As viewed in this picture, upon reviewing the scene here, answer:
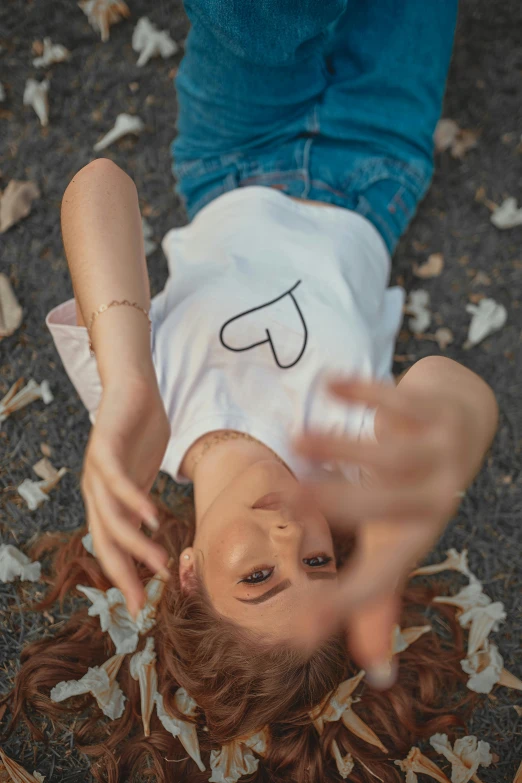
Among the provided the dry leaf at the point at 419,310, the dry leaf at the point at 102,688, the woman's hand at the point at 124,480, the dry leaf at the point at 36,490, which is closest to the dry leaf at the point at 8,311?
the dry leaf at the point at 36,490

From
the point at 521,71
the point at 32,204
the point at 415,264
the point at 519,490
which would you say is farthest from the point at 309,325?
the point at 521,71

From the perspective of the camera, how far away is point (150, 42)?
7.06ft

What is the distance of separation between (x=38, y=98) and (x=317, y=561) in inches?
70.3

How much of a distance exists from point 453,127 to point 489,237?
42cm

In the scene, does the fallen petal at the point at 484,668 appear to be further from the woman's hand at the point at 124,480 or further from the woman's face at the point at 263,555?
the woman's hand at the point at 124,480

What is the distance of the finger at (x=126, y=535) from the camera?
834mm

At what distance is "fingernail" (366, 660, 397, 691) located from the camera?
5.11 ft

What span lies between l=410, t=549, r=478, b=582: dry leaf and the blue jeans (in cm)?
92

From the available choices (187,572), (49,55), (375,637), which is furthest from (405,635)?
(49,55)

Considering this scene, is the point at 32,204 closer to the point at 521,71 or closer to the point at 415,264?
the point at 415,264

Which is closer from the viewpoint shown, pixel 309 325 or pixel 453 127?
pixel 309 325

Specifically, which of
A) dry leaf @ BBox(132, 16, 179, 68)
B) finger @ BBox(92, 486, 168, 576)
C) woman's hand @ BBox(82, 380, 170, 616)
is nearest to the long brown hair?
woman's hand @ BBox(82, 380, 170, 616)

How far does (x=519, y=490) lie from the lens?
1903 millimetres

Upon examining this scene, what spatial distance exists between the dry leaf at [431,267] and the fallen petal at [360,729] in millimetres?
1345
